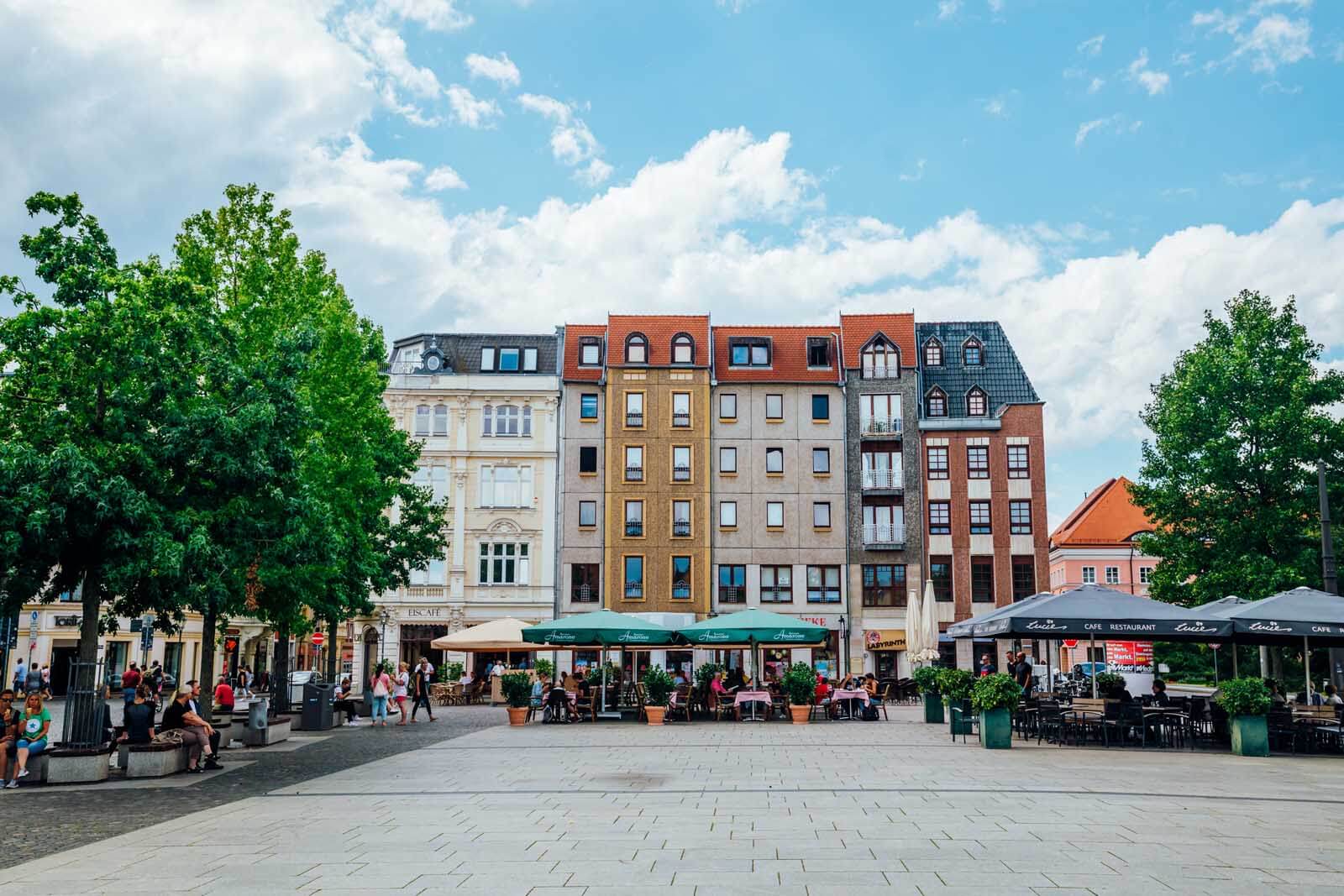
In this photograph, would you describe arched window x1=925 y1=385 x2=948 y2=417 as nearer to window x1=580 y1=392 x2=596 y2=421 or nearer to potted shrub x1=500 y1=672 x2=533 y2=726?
window x1=580 y1=392 x2=596 y2=421

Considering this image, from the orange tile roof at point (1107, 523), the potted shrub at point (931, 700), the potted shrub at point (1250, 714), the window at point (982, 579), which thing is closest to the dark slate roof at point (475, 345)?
the window at point (982, 579)

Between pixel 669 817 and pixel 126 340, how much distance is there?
37.6 ft

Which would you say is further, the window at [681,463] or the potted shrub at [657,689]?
the window at [681,463]

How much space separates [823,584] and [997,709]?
30.0 metres

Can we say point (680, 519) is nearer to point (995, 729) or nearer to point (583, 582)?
point (583, 582)

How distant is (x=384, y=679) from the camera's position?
32.1 meters

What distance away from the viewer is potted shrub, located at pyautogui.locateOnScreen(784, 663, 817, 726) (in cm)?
2942

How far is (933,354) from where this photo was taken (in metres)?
55.1

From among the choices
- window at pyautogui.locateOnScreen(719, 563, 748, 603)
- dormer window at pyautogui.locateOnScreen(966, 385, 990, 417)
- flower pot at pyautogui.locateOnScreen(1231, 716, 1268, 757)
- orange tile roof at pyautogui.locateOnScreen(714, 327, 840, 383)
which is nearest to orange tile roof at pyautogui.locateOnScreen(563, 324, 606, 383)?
orange tile roof at pyautogui.locateOnScreen(714, 327, 840, 383)

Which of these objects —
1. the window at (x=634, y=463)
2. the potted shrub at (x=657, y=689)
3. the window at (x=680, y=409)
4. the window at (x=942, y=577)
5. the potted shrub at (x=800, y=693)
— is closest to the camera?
the potted shrub at (x=800, y=693)

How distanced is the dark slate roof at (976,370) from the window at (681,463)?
1124cm

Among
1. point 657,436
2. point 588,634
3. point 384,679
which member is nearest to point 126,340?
point 588,634

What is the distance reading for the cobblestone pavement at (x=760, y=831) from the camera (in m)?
9.54

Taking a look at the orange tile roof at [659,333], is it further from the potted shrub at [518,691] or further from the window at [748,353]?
the potted shrub at [518,691]
